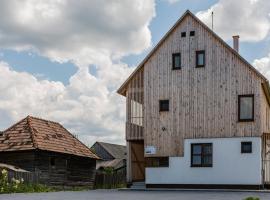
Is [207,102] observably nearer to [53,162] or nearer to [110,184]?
[110,184]

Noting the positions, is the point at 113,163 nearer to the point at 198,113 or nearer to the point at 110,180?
the point at 110,180

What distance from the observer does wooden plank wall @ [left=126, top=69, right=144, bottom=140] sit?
35.9 m

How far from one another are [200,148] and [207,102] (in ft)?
9.38

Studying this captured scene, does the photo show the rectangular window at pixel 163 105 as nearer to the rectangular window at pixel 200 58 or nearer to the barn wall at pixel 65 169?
the rectangular window at pixel 200 58

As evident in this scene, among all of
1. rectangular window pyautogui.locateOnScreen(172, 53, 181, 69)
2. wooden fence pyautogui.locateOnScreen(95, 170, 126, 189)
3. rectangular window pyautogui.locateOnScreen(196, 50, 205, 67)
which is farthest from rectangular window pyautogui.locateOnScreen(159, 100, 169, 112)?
wooden fence pyautogui.locateOnScreen(95, 170, 126, 189)

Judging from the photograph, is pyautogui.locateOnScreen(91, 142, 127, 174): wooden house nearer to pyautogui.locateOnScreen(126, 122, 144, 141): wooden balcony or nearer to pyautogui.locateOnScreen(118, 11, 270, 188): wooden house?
pyautogui.locateOnScreen(126, 122, 144, 141): wooden balcony

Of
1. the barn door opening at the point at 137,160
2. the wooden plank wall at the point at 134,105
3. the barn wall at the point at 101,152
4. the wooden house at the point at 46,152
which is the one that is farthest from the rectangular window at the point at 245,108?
the barn wall at the point at 101,152

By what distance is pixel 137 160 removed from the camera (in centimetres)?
3772

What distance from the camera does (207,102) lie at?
33.6 meters

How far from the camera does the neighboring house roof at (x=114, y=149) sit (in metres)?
75.1

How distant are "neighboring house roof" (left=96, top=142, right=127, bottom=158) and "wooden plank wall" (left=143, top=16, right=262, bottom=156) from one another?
40.0 metres

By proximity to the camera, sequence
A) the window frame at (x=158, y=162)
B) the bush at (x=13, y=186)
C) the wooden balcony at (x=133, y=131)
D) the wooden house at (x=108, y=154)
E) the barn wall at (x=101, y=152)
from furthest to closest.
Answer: the barn wall at (x=101, y=152)
the wooden house at (x=108, y=154)
the wooden balcony at (x=133, y=131)
the window frame at (x=158, y=162)
the bush at (x=13, y=186)

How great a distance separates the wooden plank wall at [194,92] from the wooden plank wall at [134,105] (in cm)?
72

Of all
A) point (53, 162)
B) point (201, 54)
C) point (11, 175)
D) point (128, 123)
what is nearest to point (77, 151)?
point (53, 162)
